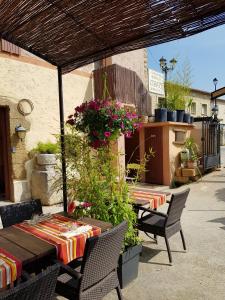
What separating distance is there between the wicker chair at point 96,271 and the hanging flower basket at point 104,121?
911 millimetres

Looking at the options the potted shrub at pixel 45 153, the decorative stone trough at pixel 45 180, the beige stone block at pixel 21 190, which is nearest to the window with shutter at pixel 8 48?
the potted shrub at pixel 45 153

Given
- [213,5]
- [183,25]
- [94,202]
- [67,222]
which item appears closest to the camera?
[213,5]

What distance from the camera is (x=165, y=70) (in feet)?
33.9

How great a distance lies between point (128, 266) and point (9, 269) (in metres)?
1.38

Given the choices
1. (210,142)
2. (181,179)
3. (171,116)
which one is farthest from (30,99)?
(210,142)

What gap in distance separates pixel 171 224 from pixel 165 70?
7.94 metres

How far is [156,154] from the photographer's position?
8.92m

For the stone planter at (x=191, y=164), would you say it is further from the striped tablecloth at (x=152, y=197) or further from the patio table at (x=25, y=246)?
the patio table at (x=25, y=246)

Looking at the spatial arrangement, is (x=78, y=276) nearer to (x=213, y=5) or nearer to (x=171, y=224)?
(x=171, y=224)

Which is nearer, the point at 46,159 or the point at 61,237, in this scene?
the point at 61,237

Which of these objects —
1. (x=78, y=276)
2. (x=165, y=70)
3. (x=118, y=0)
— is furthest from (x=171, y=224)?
(x=165, y=70)

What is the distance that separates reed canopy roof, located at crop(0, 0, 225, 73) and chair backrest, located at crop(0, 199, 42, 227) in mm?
1748

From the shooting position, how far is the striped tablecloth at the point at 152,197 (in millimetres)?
3687

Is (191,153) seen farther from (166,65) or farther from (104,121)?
(104,121)
